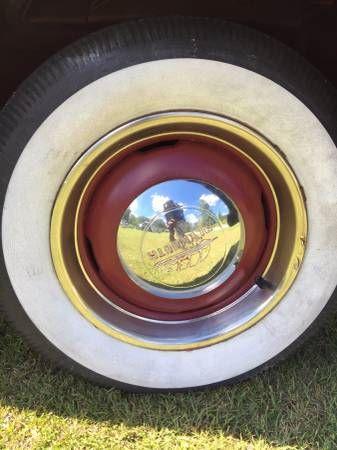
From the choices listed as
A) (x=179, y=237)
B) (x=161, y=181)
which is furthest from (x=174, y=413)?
(x=161, y=181)

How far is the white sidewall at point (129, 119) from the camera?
1.37m

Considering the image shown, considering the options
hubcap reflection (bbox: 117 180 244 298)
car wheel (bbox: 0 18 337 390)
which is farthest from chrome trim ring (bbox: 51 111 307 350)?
hubcap reflection (bbox: 117 180 244 298)

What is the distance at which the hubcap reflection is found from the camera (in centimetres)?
148

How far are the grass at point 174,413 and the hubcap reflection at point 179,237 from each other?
31cm

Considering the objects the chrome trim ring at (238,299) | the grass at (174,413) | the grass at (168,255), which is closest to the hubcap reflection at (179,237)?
the grass at (168,255)

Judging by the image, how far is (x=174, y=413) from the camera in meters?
1.61

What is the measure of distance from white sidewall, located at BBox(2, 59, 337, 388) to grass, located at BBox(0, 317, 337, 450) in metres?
0.07

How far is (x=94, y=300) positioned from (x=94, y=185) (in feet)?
0.98

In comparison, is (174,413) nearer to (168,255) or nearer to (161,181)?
(168,255)

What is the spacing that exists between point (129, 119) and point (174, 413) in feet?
2.48

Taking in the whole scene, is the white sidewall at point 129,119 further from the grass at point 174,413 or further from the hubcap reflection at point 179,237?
the hubcap reflection at point 179,237

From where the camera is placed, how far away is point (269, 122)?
143 cm

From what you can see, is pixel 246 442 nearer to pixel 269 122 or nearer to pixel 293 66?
pixel 269 122

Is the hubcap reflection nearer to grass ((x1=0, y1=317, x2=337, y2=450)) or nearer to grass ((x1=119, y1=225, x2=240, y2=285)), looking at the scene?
grass ((x1=119, y1=225, x2=240, y2=285))
